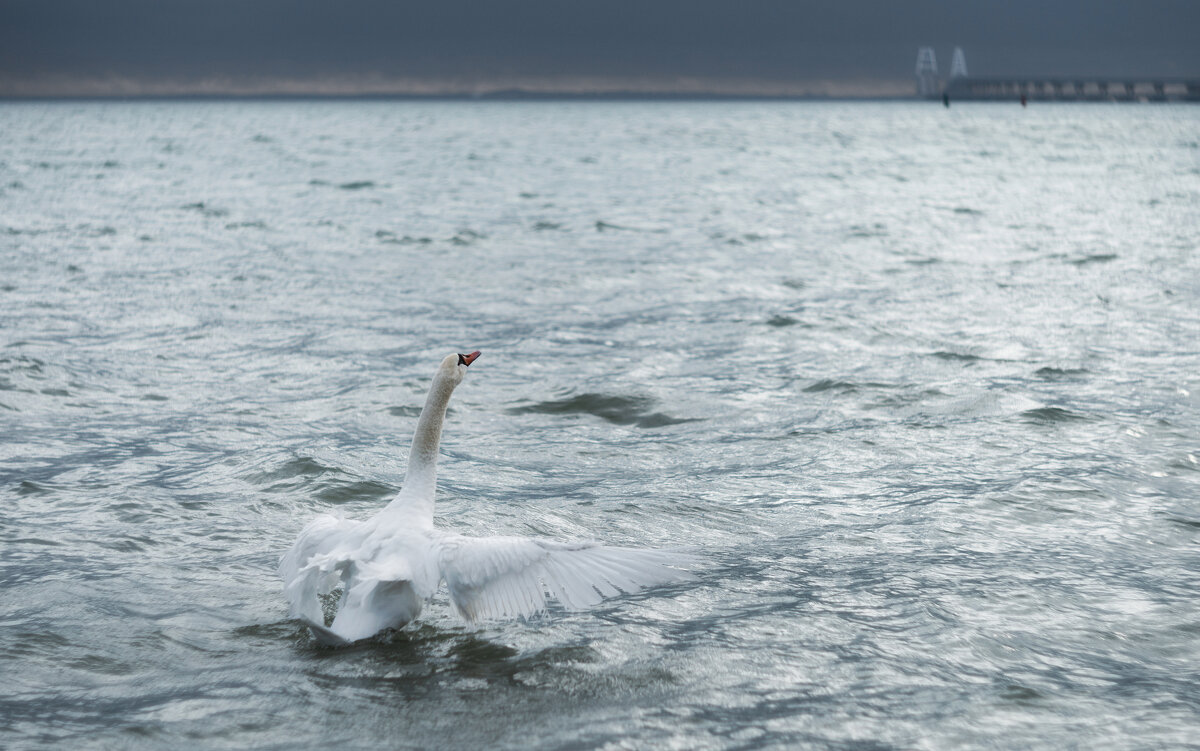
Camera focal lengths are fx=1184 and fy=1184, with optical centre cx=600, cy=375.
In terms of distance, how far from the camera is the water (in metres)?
4.83

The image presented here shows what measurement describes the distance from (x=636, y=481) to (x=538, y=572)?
3.11 m

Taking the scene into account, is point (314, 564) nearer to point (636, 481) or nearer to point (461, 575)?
point (461, 575)

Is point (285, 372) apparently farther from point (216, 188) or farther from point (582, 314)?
point (216, 188)

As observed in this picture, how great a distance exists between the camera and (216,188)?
3500 centimetres

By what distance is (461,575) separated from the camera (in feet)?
16.6

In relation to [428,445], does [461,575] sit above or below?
below

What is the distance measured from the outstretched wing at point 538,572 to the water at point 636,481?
0.35 meters

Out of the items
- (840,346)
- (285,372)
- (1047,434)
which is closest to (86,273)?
(285,372)

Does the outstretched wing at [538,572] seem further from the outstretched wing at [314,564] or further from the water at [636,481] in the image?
the outstretched wing at [314,564]

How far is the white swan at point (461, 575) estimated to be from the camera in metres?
4.95

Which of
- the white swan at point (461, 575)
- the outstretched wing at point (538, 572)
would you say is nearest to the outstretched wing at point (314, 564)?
the white swan at point (461, 575)

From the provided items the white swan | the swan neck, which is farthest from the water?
the swan neck

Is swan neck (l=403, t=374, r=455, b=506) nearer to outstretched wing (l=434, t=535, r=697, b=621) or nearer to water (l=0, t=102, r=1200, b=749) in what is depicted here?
water (l=0, t=102, r=1200, b=749)

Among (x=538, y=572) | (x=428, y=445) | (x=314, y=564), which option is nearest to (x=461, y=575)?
(x=538, y=572)
